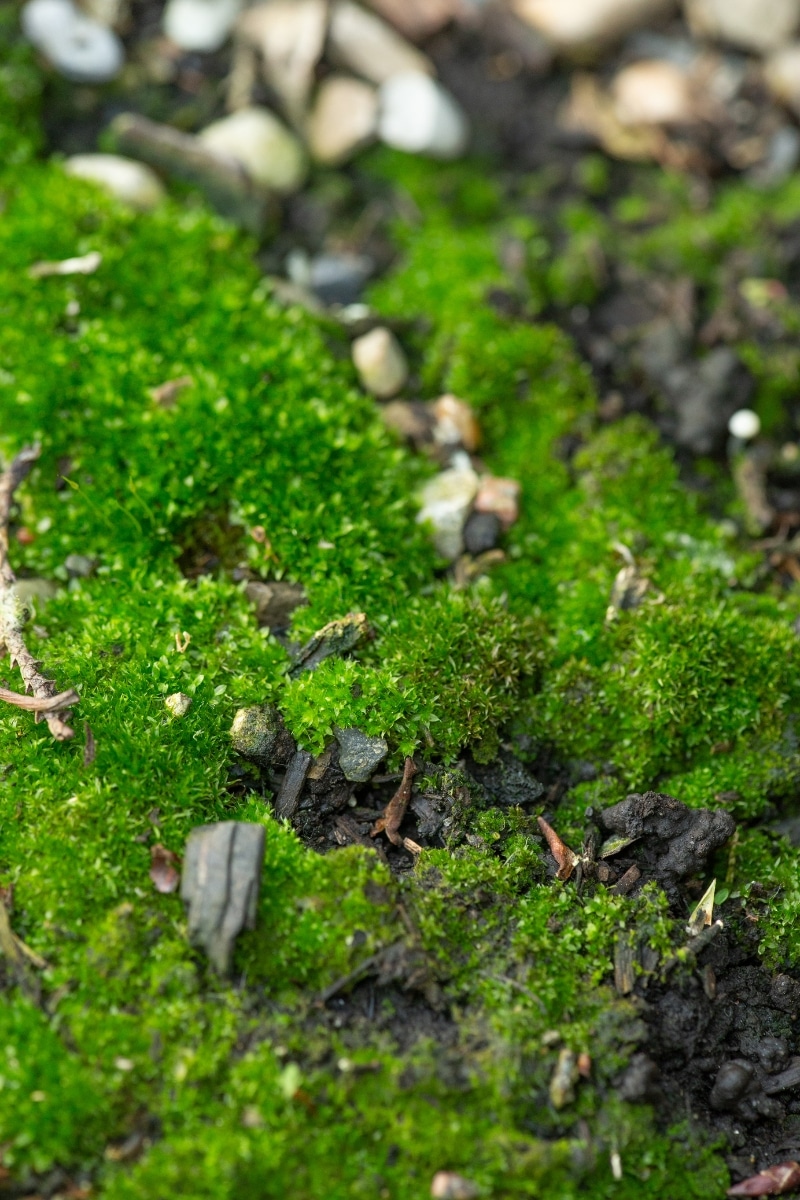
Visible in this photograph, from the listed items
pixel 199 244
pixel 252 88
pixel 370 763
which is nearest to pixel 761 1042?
pixel 370 763

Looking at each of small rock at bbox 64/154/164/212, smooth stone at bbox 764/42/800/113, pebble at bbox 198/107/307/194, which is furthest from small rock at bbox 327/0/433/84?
smooth stone at bbox 764/42/800/113

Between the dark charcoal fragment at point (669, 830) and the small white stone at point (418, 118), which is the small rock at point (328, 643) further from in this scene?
the small white stone at point (418, 118)

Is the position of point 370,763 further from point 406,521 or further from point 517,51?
point 517,51

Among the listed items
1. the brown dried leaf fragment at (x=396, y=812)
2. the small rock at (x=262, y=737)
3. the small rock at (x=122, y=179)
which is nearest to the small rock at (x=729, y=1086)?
the brown dried leaf fragment at (x=396, y=812)

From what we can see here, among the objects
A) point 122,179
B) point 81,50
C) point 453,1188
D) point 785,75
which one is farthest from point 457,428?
point 785,75

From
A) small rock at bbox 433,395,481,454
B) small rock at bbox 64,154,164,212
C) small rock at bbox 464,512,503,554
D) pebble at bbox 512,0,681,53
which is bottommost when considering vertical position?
small rock at bbox 464,512,503,554

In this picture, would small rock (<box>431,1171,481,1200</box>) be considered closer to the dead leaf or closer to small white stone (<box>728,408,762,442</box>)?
the dead leaf
